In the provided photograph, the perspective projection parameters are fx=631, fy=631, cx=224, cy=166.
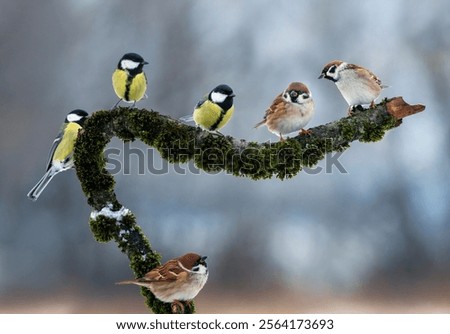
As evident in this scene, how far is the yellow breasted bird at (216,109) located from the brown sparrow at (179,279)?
22.5 inches

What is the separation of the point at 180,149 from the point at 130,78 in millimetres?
424

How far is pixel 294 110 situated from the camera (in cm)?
273

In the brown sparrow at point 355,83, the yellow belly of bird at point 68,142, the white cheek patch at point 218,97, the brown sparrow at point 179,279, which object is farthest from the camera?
the yellow belly of bird at point 68,142

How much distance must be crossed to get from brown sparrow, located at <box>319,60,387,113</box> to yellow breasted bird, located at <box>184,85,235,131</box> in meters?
0.51

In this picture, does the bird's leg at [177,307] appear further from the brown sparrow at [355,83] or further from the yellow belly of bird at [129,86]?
the brown sparrow at [355,83]

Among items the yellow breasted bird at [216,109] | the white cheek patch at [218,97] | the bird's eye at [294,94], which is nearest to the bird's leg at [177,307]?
the yellow breasted bird at [216,109]

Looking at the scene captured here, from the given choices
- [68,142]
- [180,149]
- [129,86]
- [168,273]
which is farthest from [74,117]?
[168,273]

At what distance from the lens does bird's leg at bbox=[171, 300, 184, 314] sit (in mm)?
2687

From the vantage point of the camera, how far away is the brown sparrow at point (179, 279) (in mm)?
2607

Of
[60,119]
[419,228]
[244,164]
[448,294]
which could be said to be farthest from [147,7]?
[448,294]

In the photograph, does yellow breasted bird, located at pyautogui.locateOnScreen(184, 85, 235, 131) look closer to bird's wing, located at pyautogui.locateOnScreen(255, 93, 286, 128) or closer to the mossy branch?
the mossy branch

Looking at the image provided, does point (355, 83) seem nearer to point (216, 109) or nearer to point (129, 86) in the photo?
point (216, 109)

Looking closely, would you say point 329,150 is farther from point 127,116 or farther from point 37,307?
point 37,307

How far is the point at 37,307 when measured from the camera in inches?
141
